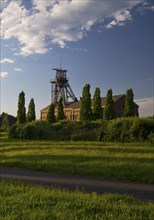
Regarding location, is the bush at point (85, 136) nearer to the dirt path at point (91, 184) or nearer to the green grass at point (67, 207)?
the dirt path at point (91, 184)

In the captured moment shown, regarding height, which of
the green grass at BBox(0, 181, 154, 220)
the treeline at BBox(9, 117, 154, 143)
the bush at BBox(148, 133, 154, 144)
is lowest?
the green grass at BBox(0, 181, 154, 220)

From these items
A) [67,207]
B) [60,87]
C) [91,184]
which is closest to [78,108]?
[60,87]

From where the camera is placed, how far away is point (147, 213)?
8.97 meters

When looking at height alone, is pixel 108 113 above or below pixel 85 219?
above

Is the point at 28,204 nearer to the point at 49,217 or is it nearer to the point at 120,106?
the point at 49,217

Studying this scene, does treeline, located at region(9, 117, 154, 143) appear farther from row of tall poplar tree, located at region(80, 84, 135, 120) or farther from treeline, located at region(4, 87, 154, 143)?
row of tall poplar tree, located at region(80, 84, 135, 120)

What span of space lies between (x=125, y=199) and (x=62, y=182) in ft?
16.4

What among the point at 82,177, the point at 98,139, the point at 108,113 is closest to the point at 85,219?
the point at 82,177

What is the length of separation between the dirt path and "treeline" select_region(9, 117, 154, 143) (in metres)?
24.1

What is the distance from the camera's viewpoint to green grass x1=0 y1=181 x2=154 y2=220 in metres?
8.30

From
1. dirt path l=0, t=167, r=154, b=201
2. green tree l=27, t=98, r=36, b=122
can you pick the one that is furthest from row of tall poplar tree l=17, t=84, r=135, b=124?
dirt path l=0, t=167, r=154, b=201

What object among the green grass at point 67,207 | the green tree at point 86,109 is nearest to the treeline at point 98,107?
the green tree at point 86,109

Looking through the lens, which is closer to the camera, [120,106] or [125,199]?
[125,199]

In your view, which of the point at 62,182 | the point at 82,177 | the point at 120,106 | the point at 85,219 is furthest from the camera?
the point at 120,106
